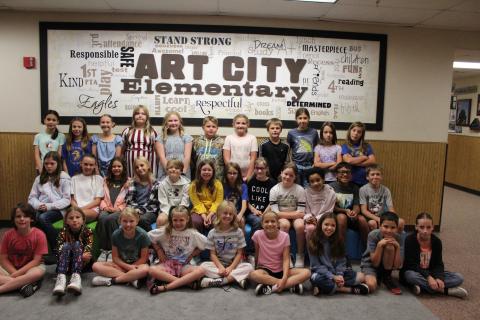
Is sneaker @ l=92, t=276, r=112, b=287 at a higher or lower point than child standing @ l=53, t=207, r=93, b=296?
lower

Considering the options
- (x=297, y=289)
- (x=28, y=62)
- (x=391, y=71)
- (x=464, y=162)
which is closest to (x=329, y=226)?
(x=297, y=289)

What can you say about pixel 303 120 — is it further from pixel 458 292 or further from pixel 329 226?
pixel 458 292

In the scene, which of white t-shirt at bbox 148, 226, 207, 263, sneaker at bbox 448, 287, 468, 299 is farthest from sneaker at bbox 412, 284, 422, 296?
white t-shirt at bbox 148, 226, 207, 263

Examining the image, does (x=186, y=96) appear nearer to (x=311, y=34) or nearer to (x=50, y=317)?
(x=311, y=34)

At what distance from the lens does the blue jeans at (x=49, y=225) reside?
10.5 feet

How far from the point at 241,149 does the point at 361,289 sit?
5.75 ft

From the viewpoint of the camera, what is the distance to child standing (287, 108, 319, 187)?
3.84 meters

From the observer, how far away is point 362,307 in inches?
100

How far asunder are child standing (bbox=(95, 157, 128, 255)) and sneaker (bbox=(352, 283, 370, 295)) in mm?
2082

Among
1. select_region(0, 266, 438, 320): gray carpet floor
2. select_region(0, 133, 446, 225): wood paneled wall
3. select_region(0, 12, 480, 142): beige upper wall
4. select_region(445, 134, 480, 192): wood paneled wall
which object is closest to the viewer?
select_region(0, 266, 438, 320): gray carpet floor

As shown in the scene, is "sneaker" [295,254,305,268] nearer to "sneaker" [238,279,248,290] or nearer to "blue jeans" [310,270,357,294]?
"blue jeans" [310,270,357,294]

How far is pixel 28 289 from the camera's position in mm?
2625

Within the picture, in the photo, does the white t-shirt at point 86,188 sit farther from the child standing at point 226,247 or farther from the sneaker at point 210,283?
the sneaker at point 210,283

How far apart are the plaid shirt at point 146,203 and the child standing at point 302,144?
4.92 ft
